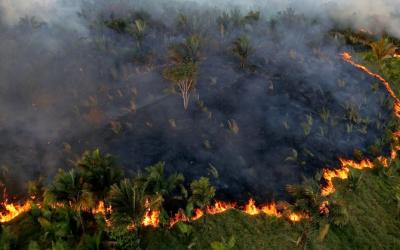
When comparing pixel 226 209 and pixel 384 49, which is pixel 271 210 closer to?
pixel 226 209

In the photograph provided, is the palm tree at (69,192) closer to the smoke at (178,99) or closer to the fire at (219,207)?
the fire at (219,207)

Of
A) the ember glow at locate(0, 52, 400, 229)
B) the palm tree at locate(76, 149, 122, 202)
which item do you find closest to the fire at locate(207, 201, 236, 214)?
the ember glow at locate(0, 52, 400, 229)

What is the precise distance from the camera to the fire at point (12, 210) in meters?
19.2

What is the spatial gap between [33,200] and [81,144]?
618 cm

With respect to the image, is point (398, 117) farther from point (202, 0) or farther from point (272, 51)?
point (202, 0)

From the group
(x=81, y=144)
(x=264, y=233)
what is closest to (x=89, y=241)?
(x=264, y=233)

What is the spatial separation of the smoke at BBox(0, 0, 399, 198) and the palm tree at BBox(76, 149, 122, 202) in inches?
227

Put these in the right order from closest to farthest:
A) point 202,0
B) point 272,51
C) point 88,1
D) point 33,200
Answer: point 33,200 < point 272,51 < point 88,1 < point 202,0

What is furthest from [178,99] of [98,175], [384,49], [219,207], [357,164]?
[384,49]

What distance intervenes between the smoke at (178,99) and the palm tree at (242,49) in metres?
1.05

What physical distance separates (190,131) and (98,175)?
10.3 m

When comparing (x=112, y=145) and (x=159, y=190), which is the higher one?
(x=159, y=190)

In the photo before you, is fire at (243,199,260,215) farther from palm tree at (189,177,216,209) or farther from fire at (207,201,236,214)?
palm tree at (189,177,216,209)

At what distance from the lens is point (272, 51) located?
3850 cm
